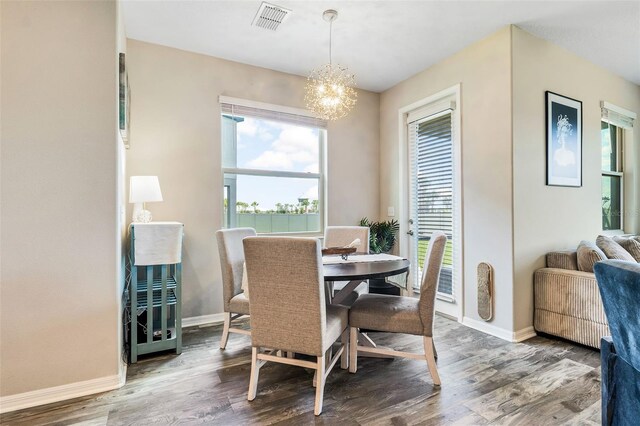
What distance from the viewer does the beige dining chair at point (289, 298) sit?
1696mm

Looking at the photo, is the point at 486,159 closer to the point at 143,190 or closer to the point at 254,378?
the point at 254,378

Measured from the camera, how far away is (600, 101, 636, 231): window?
383 cm

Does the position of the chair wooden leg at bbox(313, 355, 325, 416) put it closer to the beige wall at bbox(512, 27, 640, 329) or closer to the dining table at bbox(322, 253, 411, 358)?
the dining table at bbox(322, 253, 411, 358)

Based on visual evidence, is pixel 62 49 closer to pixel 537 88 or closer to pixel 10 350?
pixel 10 350

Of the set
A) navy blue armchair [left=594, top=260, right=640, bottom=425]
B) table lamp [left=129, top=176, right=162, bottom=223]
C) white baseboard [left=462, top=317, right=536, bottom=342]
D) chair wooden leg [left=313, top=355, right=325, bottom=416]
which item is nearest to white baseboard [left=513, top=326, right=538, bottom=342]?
white baseboard [left=462, top=317, right=536, bottom=342]

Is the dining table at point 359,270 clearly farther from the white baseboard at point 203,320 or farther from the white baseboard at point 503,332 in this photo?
the white baseboard at point 203,320

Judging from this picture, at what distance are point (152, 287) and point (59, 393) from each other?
80 centimetres

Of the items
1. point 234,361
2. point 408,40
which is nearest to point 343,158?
point 408,40

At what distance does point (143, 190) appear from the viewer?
2623 mm

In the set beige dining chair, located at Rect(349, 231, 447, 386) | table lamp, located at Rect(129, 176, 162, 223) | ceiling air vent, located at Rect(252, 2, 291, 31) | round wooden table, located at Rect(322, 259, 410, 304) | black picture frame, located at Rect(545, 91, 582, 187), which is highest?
ceiling air vent, located at Rect(252, 2, 291, 31)

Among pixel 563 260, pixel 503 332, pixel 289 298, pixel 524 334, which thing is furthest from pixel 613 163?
pixel 289 298

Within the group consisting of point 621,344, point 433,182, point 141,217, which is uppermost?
point 433,182

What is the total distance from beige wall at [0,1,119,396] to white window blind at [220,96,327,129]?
1.43 meters

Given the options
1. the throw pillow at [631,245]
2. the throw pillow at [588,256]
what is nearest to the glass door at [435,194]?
the throw pillow at [588,256]
